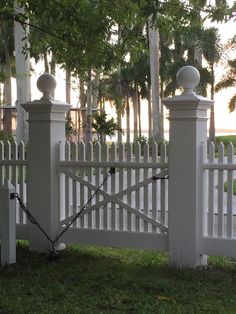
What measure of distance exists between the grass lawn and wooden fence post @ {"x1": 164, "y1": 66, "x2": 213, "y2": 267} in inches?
11.4

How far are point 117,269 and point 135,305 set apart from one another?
135 cm

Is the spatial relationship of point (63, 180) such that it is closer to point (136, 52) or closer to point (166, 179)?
point (166, 179)

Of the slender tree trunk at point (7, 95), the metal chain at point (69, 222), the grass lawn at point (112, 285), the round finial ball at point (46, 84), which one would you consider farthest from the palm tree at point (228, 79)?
the grass lawn at point (112, 285)

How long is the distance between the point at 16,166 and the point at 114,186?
4.87 feet

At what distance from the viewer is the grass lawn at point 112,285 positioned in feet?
15.4

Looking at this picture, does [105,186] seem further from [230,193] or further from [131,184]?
[230,193]

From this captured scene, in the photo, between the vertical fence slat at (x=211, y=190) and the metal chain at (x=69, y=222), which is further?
the metal chain at (x=69, y=222)

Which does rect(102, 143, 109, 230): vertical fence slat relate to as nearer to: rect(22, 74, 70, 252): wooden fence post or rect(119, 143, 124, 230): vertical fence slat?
rect(119, 143, 124, 230): vertical fence slat

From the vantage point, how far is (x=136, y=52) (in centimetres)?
708

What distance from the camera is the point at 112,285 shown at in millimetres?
5406

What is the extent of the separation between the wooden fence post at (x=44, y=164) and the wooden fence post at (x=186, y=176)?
61.4 inches

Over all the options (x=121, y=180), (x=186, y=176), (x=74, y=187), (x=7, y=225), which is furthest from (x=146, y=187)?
(x=7, y=225)

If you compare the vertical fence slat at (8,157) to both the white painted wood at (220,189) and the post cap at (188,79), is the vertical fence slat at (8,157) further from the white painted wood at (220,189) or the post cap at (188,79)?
the white painted wood at (220,189)

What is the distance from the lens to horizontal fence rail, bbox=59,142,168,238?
247 inches
